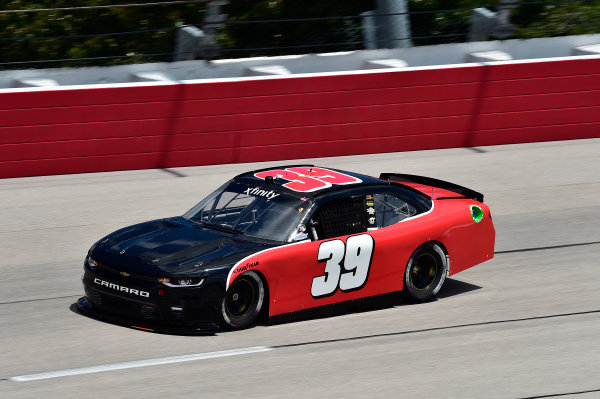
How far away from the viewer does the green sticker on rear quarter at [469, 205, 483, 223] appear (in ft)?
33.8

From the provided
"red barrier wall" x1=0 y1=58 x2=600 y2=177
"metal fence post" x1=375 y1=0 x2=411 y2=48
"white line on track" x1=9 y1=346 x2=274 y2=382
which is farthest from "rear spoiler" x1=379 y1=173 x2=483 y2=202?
"metal fence post" x1=375 y1=0 x2=411 y2=48

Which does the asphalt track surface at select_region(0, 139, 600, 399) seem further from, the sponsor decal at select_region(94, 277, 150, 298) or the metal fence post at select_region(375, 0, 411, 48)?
the metal fence post at select_region(375, 0, 411, 48)

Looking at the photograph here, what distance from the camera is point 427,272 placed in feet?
32.7

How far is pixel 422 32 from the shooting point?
18.3m

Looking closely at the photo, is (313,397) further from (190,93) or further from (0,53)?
(0,53)

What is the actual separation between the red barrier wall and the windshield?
6077 millimetres

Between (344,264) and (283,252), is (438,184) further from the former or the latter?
(283,252)

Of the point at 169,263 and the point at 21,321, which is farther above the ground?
the point at 169,263

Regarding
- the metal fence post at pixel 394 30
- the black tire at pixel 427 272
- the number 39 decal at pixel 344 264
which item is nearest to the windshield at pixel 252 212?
the number 39 decal at pixel 344 264

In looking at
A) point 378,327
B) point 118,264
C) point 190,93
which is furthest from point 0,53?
point 378,327

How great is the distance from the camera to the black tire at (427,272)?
9773 millimetres

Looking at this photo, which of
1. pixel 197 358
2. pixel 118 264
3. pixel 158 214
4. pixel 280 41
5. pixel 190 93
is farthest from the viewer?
pixel 280 41

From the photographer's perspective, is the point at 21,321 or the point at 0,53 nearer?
the point at 21,321

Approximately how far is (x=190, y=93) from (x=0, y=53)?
11.0 ft
